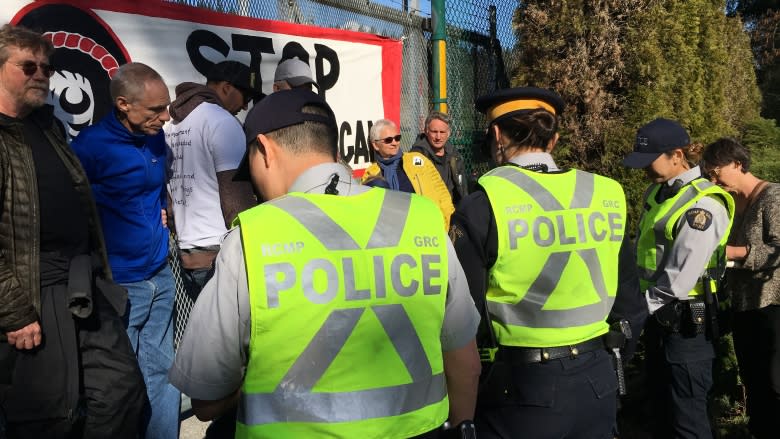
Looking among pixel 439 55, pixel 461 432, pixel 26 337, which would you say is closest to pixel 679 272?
pixel 461 432

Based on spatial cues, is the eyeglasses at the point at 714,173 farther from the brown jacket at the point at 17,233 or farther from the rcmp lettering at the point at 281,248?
the brown jacket at the point at 17,233

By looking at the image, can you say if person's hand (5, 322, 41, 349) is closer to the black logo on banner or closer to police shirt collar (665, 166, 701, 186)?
the black logo on banner

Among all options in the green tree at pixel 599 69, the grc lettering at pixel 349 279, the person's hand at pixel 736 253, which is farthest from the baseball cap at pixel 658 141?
the green tree at pixel 599 69

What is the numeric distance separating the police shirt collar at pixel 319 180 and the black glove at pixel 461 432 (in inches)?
28.0

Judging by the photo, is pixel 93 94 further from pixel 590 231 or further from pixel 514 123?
pixel 590 231

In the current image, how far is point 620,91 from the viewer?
7.14 metres

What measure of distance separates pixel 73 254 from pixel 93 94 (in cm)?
124

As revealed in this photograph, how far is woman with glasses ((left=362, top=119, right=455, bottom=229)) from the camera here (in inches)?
213

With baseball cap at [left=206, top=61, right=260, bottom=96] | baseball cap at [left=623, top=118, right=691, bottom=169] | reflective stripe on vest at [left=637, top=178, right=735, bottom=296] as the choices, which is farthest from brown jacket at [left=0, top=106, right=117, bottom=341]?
reflective stripe on vest at [left=637, top=178, right=735, bottom=296]

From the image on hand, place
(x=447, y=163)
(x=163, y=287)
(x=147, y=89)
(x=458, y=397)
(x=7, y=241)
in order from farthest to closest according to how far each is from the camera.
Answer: (x=447, y=163) → (x=163, y=287) → (x=147, y=89) → (x=7, y=241) → (x=458, y=397)

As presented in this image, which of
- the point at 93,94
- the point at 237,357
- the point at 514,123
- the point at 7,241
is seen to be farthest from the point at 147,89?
the point at 237,357

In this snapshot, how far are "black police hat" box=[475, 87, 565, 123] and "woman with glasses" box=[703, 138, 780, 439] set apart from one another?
193 centimetres

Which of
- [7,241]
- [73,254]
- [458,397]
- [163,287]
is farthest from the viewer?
[163,287]

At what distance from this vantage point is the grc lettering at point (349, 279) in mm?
1518
